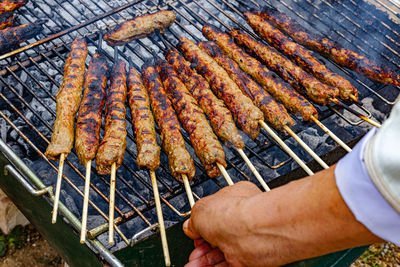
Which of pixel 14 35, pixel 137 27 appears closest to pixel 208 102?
pixel 137 27

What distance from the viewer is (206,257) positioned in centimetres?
217

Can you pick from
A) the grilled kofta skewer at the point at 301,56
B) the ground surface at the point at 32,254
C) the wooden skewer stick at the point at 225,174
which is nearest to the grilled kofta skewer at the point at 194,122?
the wooden skewer stick at the point at 225,174

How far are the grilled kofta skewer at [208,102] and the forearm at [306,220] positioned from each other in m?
1.23

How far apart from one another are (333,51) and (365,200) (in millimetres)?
2771

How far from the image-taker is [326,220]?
1518 mm

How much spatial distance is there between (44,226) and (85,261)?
0.71 meters

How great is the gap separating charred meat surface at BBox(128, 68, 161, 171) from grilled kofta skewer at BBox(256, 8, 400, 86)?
1.81 metres

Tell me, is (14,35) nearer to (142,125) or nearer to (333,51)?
(142,125)

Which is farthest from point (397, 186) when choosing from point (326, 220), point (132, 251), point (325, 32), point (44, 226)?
point (325, 32)

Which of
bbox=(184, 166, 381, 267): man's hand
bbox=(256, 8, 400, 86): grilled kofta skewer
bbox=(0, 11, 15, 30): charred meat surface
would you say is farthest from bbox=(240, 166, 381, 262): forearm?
bbox=(0, 11, 15, 30): charred meat surface

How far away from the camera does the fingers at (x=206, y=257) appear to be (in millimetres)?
2145

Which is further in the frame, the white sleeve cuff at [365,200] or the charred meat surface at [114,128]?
the charred meat surface at [114,128]

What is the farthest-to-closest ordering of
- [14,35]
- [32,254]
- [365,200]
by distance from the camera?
1. [32,254]
2. [14,35]
3. [365,200]

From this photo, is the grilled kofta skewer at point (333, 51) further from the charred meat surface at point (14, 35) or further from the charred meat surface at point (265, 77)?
the charred meat surface at point (14, 35)
